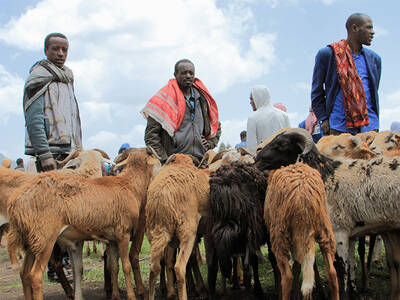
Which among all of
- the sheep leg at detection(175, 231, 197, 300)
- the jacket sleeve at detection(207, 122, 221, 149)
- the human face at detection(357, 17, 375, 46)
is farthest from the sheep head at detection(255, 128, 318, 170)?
the human face at detection(357, 17, 375, 46)

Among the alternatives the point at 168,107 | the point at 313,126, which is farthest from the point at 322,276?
the point at 313,126

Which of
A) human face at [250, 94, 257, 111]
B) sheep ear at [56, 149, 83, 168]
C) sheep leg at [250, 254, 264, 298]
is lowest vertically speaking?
sheep leg at [250, 254, 264, 298]

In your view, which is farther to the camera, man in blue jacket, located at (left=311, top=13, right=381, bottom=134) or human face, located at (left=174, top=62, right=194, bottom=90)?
human face, located at (left=174, top=62, right=194, bottom=90)

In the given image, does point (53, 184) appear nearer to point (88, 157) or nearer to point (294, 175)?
point (88, 157)

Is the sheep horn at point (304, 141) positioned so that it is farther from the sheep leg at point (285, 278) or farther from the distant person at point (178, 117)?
the distant person at point (178, 117)

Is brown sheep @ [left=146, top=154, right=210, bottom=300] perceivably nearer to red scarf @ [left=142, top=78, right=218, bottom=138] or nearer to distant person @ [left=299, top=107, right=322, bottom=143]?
red scarf @ [left=142, top=78, right=218, bottom=138]

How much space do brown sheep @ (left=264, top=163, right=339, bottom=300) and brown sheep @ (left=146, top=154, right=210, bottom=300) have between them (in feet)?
3.22

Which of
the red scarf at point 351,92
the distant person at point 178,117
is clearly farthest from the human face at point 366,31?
the distant person at point 178,117

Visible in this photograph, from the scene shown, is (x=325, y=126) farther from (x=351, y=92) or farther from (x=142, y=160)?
(x=142, y=160)

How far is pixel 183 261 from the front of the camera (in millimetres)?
4363

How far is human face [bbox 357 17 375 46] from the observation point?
5949 millimetres

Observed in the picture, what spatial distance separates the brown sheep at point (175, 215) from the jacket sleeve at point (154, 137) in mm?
1554

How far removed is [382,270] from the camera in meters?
6.18

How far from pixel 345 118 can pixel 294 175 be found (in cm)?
257
